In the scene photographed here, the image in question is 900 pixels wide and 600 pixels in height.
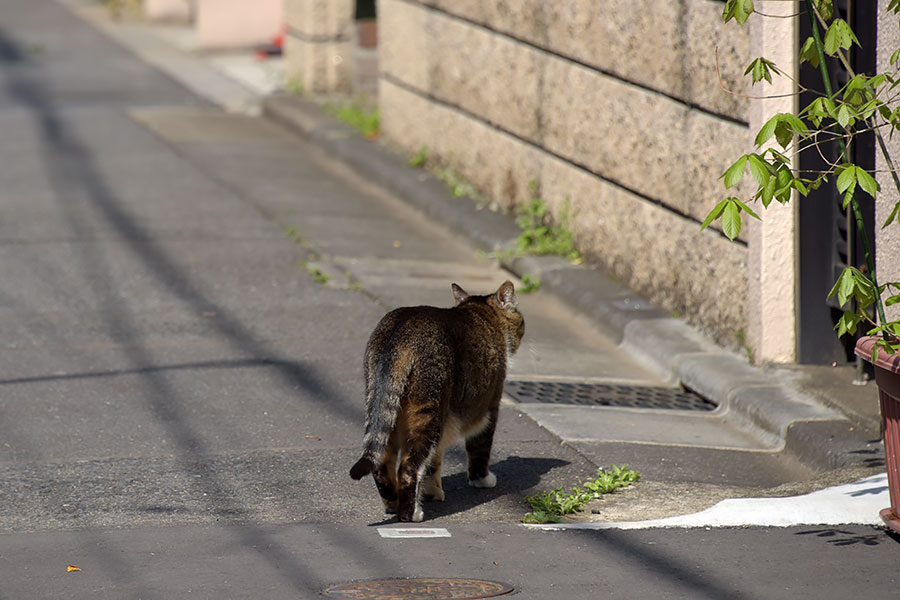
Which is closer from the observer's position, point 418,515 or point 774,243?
point 418,515

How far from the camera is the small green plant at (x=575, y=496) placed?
594 centimetres

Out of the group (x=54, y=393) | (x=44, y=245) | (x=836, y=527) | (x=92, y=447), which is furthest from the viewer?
(x=44, y=245)

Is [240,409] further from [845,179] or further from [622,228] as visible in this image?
[845,179]

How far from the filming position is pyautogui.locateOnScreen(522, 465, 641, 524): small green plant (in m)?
5.94

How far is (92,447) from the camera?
6719mm

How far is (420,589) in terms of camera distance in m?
5.00

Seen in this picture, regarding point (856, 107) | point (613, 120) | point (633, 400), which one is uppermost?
point (856, 107)

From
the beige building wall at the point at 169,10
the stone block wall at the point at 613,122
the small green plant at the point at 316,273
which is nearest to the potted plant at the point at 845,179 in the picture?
the stone block wall at the point at 613,122

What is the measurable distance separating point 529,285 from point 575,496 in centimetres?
422

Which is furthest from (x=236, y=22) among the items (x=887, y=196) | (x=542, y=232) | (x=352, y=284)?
(x=887, y=196)

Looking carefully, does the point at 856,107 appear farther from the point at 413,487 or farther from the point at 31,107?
the point at 31,107

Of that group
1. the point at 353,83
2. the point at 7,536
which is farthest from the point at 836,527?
the point at 353,83

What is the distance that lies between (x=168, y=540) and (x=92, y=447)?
4.62 ft

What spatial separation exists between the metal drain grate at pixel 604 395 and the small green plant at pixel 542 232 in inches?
96.5
